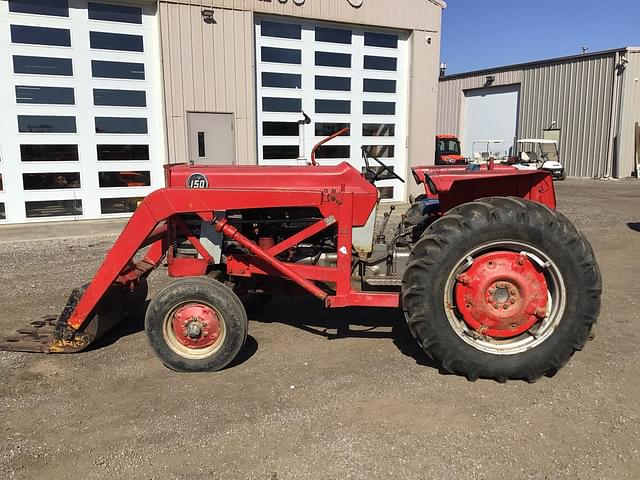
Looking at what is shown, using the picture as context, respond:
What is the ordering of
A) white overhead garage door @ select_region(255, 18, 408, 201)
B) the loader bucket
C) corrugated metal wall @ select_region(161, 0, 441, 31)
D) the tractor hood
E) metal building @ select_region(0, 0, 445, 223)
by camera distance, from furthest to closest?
white overhead garage door @ select_region(255, 18, 408, 201)
corrugated metal wall @ select_region(161, 0, 441, 31)
metal building @ select_region(0, 0, 445, 223)
the loader bucket
the tractor hood

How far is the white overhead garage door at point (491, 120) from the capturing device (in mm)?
26250

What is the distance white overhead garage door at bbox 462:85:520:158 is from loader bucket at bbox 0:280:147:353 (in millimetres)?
23786

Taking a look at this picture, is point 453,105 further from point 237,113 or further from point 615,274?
point 615,274

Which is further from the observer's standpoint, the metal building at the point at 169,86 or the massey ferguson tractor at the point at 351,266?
the metal building at the point at 169,86

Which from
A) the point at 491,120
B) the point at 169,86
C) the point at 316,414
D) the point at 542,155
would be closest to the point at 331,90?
the point at 169,86

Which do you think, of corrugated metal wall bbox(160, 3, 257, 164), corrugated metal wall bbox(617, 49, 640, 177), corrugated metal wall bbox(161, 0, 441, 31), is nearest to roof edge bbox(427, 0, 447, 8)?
corrugated metal wall bbox(161, 0, 441, 31)

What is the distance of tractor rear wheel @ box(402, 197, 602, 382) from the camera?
3170 millimetres

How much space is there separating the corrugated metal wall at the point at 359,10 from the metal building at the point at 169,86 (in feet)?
0.08

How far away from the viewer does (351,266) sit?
3.76 metres

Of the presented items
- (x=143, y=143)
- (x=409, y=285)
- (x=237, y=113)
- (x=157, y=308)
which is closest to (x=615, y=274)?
(x=409, y=285)

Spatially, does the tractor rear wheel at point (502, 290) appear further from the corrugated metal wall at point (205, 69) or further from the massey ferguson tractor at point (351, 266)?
the corrugated metal wall at point (205, 69)

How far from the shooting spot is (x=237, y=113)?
33.3ft

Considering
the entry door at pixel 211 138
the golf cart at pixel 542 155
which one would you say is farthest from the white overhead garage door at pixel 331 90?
the golf cart at pixel 542 155

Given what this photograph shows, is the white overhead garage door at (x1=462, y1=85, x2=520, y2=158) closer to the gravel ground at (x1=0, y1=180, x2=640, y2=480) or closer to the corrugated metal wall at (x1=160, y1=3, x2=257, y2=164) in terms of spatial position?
the corrugated metal wall at (x1=160, y1=3, x2=257, y2=164)
